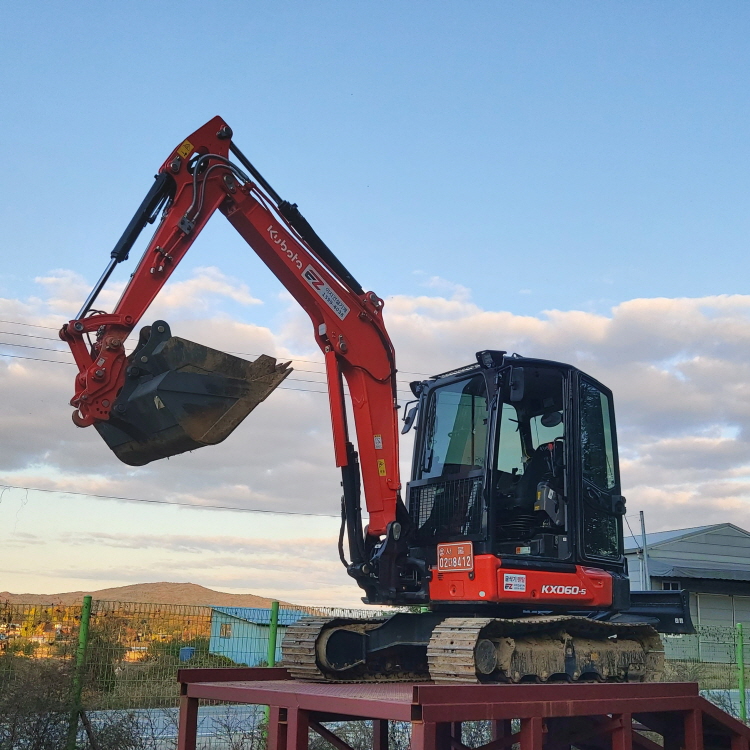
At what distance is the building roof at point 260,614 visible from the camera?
10.5 meters

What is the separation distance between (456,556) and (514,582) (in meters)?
0.54

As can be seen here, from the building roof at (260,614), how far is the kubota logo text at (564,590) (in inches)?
155

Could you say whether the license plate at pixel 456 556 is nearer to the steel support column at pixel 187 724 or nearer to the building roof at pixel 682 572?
the steel support column at pixel 187 724

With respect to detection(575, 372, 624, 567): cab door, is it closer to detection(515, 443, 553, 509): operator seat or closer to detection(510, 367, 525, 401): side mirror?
detection(515, 443, 553, 509): operator seat

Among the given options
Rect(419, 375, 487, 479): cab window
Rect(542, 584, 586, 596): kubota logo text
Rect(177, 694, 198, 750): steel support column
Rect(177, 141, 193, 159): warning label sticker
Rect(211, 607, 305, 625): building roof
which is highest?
Rect(177, 141, 193, 159): warning label sticker

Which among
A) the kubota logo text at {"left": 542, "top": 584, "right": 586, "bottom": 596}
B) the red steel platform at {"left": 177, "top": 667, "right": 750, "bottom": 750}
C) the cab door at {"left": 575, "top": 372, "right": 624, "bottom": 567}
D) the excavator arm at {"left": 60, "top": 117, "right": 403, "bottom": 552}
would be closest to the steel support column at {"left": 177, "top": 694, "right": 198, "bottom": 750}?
the red steel platform at {"left": 177, "top": 667, "right": 750, "bottom": 750}

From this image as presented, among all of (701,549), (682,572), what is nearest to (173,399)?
(682,572)

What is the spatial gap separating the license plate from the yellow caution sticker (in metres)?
4.00

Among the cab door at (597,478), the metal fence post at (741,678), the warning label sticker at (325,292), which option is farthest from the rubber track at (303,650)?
the metal fence post at (741,678)

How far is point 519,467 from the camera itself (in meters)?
7.97

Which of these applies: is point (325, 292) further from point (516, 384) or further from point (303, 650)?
point (303, 650)

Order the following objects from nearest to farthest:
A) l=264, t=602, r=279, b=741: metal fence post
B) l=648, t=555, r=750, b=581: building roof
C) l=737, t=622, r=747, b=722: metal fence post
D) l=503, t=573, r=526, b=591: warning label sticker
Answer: l=503, t=573, r=526, b=591: warning label sticker, l=264, t=602, r=279, b=741: metal fence post, l=737, t=622, r=747, b=722: metal fence post, l=648, t=555, r=750, b=581: building roof

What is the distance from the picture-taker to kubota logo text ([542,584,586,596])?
24.1 ft

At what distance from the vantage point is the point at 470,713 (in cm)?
533
